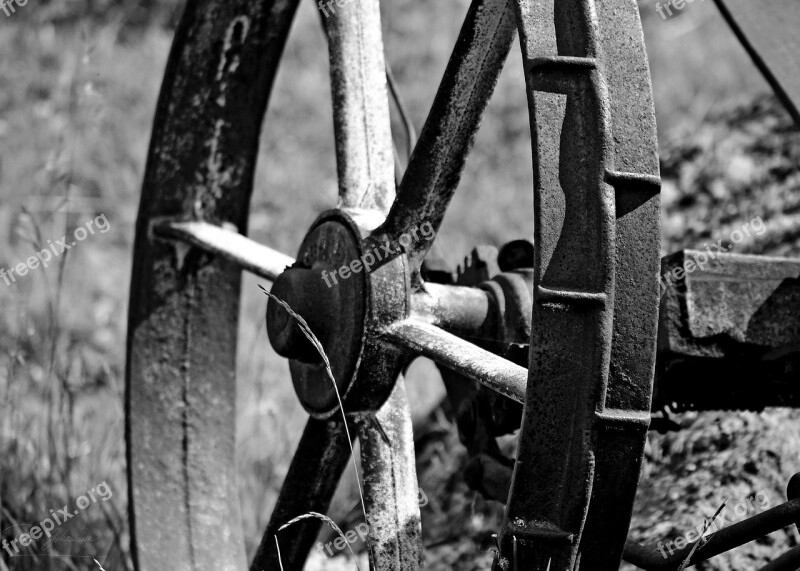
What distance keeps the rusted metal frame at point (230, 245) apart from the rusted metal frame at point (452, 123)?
0.37 metres

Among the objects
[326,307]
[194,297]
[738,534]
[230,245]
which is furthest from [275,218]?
[738,534]

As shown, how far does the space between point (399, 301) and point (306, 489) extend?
1.46 feet

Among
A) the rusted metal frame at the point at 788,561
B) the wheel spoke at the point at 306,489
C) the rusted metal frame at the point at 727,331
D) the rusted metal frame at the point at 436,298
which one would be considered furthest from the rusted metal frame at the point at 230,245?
the rusted metal frame at the point at 788,561

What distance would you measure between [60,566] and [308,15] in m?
3.75

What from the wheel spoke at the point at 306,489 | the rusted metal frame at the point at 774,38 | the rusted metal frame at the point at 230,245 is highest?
the rusted metal frame at the point at 774,38

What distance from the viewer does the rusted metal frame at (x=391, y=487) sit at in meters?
1.42

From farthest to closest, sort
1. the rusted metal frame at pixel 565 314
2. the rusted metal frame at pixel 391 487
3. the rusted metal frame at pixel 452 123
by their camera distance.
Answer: the rusted metal frame at pixel 391 487 → the rusted metal frame at pixel 452 123 → the rusted metal frame at pixel 565 314

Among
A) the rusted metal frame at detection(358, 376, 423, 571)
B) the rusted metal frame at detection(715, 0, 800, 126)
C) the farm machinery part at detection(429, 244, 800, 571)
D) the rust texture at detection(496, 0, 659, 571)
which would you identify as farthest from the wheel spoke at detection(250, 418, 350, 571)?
the rusted metal frame at detection(715, 0, 800, 126)

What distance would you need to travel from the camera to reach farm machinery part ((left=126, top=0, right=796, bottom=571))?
1.07m

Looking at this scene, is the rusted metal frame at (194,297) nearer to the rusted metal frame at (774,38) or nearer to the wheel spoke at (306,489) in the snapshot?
the wheel spoke at (306,489)

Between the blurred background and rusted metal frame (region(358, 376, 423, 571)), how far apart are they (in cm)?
65

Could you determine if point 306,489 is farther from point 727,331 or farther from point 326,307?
Result: point 727,331

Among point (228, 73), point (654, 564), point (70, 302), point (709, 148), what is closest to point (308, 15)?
point (70, 302)

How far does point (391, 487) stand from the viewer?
4.81ft
